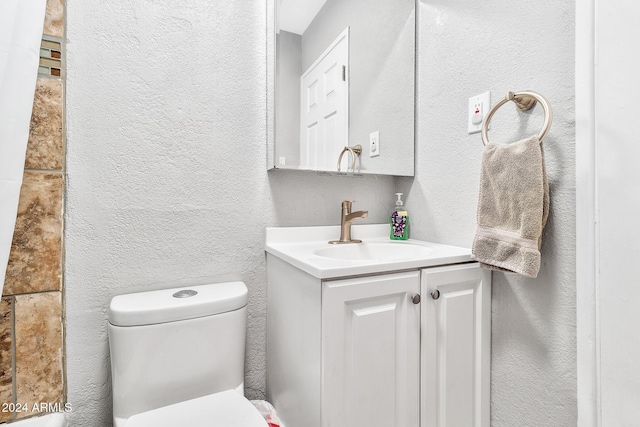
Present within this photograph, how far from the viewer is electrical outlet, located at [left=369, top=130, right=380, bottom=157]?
1.25 metres

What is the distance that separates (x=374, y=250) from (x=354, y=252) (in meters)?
0.09

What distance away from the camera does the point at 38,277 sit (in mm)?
842

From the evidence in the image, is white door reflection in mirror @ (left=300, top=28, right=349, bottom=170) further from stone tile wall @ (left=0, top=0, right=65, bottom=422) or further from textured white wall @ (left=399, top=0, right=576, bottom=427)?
stone tile wall @ (left=0, top=0, right=65, bottom=422)

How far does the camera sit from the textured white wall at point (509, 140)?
770 mm

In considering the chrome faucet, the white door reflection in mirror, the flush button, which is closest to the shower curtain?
the flush button

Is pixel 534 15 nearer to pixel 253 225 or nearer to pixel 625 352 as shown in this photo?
pixel 625 352

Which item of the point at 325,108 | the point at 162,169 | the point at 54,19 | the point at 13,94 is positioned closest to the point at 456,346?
the point at 325,108

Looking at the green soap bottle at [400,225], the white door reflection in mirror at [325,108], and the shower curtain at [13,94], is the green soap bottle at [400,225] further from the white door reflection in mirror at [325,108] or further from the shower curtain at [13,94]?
the shower curtain at [13,94]

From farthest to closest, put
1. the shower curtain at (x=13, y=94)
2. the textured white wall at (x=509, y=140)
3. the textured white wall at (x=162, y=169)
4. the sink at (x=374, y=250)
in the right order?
the sink at (x=374, y=250)
the textured white wall at (x=162, y=169)
the textured white wall at (x=509, y=140)
the shower curtain at (x=13, y=94)

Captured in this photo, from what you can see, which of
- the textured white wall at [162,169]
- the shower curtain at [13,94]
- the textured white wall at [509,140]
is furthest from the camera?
the textured white wall at [162,169]

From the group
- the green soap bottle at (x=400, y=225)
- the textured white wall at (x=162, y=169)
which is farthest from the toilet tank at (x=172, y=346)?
the green soap bottle at (x=400, y=225)

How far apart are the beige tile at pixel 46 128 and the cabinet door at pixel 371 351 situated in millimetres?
884

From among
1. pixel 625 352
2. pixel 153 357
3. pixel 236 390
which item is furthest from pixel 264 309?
pixel 625 352

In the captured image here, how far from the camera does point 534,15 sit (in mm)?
823
